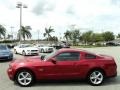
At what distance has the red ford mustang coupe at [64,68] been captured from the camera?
372 inches

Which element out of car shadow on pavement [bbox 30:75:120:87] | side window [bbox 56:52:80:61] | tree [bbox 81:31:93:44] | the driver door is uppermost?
tree [bbox 81:31:93:44]

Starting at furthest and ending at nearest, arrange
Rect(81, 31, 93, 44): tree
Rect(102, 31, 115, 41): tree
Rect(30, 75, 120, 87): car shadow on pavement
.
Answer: Rect(102, 31, 115, 41): tree
Rect(81, 31, 93, 44): tree
Rect(30, 75, 120, 87): car shadow on pavement

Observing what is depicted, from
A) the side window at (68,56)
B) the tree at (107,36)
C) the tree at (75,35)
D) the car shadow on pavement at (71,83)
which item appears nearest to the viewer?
the side window at (68,56)

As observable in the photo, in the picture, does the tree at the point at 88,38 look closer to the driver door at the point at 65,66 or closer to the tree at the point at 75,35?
the tree at the point at 75,35

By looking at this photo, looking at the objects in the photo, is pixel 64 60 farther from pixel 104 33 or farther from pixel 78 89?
pixel 104 33

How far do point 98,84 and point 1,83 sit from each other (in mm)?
3655

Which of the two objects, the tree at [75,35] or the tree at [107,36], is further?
the tree at [107,36]

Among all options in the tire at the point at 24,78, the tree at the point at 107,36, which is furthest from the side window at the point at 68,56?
the tree at the point at 107,36

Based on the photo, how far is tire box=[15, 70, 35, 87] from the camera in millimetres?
9461

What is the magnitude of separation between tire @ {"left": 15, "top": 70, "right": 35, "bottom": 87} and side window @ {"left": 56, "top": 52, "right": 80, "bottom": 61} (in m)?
1.17

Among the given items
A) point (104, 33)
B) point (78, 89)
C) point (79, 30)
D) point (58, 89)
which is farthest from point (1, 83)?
point (104, 33)

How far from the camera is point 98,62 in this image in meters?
9.70

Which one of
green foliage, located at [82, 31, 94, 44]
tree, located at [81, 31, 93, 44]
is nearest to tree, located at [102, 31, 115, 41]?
green foliage, located at [82, 31, 94, 44]

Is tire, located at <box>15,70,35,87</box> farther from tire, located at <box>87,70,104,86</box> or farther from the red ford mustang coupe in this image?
tire, located at <box>87,70,104,86</box>
